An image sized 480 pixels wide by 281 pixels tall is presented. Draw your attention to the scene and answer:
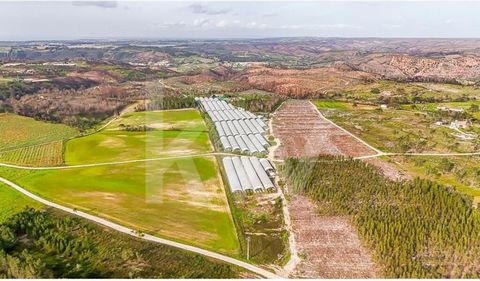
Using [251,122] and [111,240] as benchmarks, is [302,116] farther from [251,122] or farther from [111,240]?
[111,240]

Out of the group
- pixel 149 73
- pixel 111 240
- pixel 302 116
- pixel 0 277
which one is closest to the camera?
pixel 0 277

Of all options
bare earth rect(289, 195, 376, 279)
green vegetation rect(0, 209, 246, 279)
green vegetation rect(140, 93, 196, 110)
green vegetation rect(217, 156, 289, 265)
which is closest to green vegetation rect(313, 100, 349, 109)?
green vegetation rect(140, 93, 196, 110)

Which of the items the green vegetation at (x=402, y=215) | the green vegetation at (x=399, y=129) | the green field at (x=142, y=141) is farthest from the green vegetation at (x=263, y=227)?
the green vegetation at (x=399, y=129)

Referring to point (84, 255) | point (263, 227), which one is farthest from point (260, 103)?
point (84, 255)

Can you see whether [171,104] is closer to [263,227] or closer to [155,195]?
[155,195]

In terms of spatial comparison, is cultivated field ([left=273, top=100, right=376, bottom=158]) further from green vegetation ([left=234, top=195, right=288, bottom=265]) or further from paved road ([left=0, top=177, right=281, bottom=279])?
paved road ([left=0, top=177, right=281, bottom=279])

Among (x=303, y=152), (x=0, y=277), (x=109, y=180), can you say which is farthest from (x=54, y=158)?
(x=303, y=152)

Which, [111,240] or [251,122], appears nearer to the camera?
[111,240]
